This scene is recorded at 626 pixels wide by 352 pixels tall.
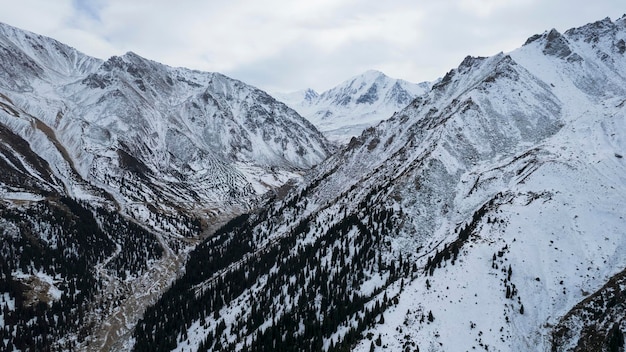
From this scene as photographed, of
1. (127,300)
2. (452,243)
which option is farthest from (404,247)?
(127,300)

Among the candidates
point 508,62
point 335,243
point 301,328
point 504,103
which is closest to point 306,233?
point 335,243

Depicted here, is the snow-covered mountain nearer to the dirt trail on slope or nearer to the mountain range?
the mountain range

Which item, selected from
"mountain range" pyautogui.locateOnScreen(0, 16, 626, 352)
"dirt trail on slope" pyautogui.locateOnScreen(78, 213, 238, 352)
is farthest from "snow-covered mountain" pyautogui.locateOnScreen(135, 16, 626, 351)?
"dirt trail on slope" pyautogui.locateOnScreen(78, 213, 238, 352)

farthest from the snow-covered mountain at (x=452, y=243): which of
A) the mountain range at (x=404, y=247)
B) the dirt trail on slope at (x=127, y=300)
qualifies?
the dirt trail on slope at (x=127, y=300)

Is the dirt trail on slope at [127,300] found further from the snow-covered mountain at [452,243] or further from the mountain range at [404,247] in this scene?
the snow-covered mountain at [452,243]

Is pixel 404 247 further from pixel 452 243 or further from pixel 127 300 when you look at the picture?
pixel 127 300

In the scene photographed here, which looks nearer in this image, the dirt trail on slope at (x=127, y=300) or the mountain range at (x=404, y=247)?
the mountain range at (x=404, y=247)

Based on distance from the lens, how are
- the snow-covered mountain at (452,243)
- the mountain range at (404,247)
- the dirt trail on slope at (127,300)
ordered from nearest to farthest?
the snow-covered mountain at (452,243) < the mountain range at (404,247) < the dirt trail on slope at (127,300)
